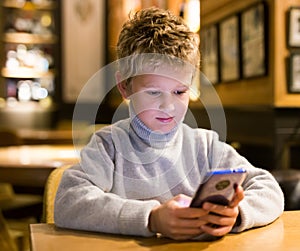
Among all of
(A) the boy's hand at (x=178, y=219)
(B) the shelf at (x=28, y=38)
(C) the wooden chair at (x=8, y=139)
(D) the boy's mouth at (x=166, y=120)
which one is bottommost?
(C) the wooden chair at (x=8, y=139)

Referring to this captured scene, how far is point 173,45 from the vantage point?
1056 millimetres

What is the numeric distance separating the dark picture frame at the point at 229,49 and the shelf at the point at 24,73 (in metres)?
3.41

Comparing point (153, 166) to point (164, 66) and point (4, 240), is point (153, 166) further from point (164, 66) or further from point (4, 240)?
point (4, 240)

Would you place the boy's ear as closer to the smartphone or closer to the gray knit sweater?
the gray knit sweater

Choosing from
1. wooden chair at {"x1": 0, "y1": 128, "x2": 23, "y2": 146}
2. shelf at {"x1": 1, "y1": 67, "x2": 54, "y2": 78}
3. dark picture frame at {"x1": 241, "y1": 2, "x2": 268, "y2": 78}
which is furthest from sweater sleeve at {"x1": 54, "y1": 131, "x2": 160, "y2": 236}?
shelf at {"x1": 1, "y1": 67, "x2": 54, "y2": 78}

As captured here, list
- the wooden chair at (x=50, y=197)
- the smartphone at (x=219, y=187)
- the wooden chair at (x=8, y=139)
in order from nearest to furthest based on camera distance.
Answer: the smartphone at (x=219, y=187) → the wooden chair at (x=50, y=197) → the wooden chair at (x=8, y=139)

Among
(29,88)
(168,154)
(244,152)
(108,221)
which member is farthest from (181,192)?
(29,88)

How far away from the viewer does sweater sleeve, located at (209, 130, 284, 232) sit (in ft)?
3.52

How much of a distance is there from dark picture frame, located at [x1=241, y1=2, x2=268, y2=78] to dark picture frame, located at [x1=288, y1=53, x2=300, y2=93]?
0.18 m

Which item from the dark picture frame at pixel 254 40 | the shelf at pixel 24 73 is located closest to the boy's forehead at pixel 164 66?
the dark picture frame at pixel 254 40

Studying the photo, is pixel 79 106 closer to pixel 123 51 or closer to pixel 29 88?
pixel 123 51

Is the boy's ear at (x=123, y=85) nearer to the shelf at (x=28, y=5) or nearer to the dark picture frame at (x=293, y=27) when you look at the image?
the dark picture frame at (x=293, y=27)

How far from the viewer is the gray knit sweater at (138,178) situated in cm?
104

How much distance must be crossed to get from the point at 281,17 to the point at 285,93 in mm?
498
